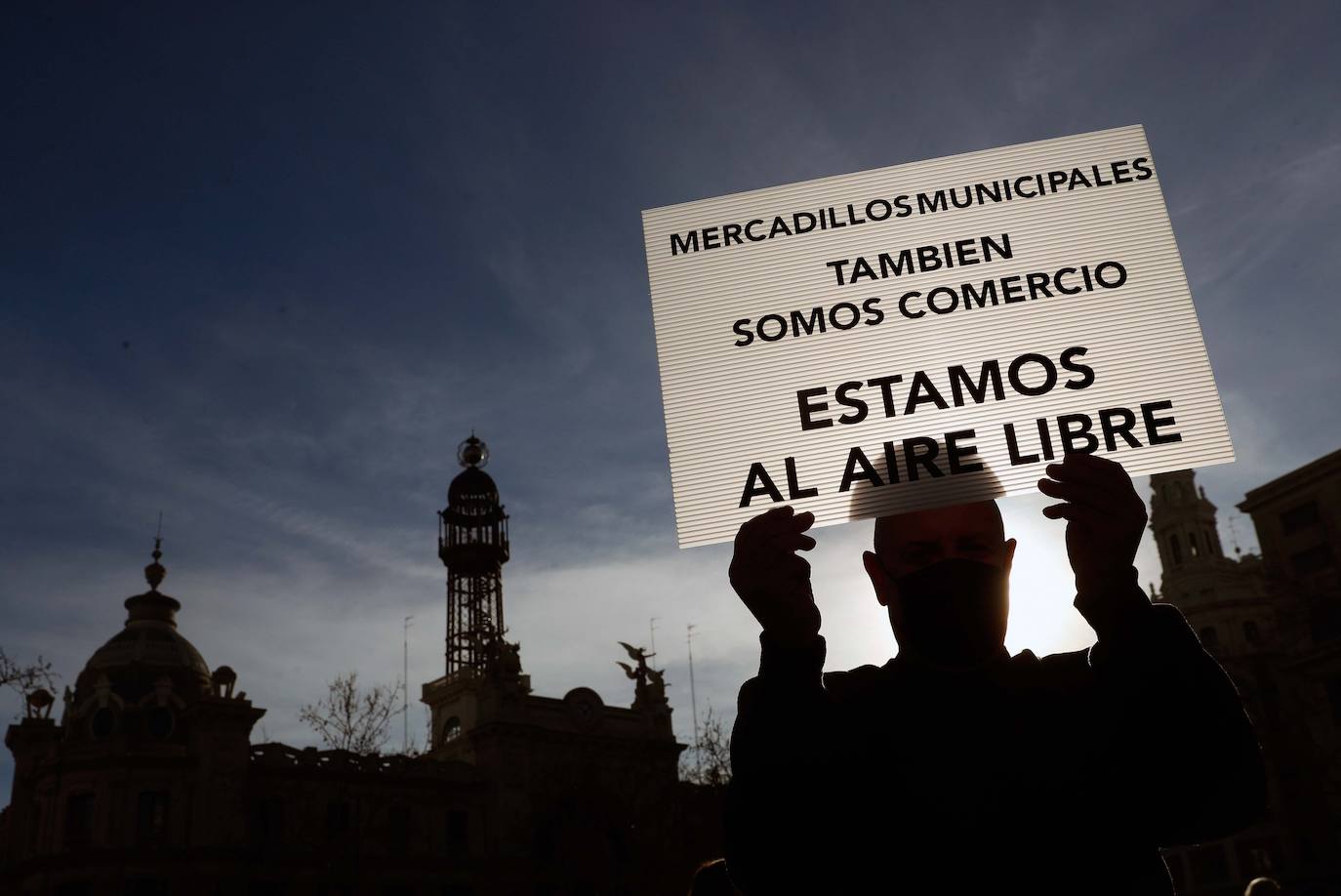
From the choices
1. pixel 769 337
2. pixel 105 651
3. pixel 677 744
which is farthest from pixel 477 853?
pixel 769 337

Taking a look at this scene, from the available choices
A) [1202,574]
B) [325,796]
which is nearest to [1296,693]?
[1202,574]

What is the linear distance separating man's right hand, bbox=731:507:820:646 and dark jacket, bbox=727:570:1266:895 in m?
0.05

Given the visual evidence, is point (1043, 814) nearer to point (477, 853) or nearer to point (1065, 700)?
point (1065, 700)

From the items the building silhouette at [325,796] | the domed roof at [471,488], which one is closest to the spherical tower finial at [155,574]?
the building silhouette at [325,796]

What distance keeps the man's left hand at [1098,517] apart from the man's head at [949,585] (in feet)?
0.69

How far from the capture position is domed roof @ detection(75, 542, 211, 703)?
4569cm

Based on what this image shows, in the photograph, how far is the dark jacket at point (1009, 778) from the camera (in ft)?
6.88

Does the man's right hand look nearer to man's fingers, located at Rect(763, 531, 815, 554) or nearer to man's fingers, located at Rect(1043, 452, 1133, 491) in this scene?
man's fingers, located at Rect(763, 531, 815, 554)

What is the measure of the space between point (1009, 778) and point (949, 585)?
44 centimetres

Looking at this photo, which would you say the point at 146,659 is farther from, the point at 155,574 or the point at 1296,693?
the point at 1296,693

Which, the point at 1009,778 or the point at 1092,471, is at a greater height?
the point at 1092,471

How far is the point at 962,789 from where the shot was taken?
2.15 metres

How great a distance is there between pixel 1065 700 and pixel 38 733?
167ft

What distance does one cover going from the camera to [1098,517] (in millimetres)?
2242
